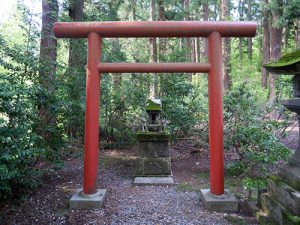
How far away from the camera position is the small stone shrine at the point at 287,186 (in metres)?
3.11

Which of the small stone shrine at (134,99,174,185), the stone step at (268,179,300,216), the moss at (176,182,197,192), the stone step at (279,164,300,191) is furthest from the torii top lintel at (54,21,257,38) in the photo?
the moss at (176,182,197,192)

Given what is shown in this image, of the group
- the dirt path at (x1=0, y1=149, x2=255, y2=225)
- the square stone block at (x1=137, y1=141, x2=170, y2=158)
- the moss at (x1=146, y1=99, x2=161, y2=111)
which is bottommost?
the dirt path at (x1=0, y1=149, x2=255, y2=225)

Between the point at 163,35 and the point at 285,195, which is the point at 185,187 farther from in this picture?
the point at 163,35

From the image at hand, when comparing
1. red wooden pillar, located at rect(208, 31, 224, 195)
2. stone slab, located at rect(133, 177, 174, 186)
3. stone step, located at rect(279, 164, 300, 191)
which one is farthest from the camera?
stone slab, located at rect(133, 177, 174, 186)

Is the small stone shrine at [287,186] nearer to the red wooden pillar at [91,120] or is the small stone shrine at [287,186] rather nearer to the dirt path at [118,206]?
the dirt path at [118,206]

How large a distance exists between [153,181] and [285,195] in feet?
9.63

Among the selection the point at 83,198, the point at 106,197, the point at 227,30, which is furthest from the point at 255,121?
the point at 83,198

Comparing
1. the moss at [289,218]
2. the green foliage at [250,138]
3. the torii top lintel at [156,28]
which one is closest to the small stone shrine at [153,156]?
the green foliage at [250,138]

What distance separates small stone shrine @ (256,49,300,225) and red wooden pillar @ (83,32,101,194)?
2464mm

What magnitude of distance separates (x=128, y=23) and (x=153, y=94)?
5489 millimetres

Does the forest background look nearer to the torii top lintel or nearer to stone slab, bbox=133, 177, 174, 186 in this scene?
the torii top lintel

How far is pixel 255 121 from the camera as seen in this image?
21.0 feet

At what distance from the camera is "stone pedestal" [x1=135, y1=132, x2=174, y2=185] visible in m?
6.11

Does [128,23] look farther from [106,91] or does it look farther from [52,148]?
[106,91]
